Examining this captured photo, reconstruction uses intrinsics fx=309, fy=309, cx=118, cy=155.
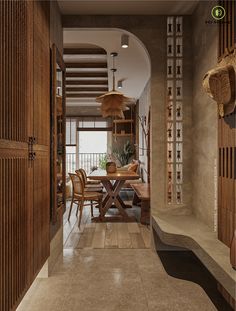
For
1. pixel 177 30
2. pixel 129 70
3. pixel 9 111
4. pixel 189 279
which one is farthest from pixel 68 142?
pixel 9 111

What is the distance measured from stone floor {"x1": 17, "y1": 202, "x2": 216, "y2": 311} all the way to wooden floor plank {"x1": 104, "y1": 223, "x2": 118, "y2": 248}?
15.3 inches

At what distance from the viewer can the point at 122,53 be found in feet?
17.4

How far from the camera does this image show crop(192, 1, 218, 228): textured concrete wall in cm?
288

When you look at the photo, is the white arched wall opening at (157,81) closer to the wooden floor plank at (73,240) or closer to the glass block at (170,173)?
→ the glass block at (170,173)

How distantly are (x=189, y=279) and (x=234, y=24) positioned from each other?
90.3 inches

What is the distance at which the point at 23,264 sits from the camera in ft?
6.86

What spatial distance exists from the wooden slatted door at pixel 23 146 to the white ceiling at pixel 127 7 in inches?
24.7

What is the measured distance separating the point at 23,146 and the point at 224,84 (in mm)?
1513

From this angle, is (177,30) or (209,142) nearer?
(209,142)

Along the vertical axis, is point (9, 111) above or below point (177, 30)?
below

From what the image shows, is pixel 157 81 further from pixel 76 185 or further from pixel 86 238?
pixel 76 185

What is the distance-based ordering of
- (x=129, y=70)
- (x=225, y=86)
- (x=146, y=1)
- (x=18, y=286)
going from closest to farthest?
(x=18, y=286)
(x=225, y=86)
(x=146, y=1)
(x=129, y=70)

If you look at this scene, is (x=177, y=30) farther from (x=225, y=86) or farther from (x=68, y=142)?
(x=68, y=142)

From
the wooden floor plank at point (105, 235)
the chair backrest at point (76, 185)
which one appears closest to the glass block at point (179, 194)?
the wooden floor plank at point (105, 235)
